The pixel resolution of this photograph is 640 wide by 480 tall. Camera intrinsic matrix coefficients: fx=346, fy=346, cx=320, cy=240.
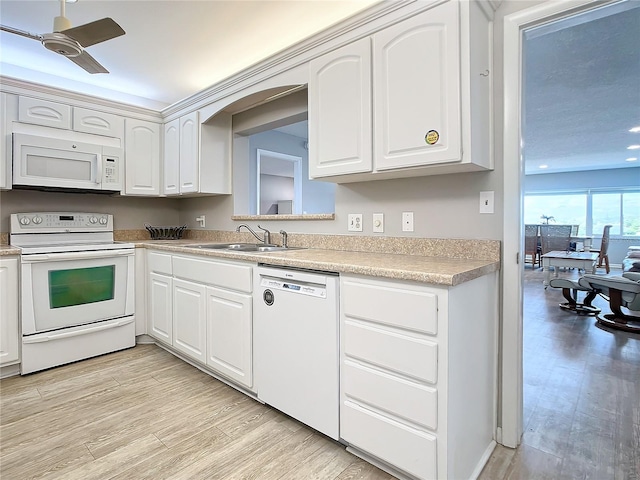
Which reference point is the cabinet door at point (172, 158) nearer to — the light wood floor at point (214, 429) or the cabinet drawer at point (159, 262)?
the cabinet drawer at point (159, 262)

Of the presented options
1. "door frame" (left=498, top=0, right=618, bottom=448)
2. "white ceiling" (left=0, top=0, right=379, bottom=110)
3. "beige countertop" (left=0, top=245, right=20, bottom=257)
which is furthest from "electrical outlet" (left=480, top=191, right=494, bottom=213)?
"beige countertop" (left=0, top=245, right=20, bottom=257)

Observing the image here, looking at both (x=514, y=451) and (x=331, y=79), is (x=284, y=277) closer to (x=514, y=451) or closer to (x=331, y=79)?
(x=331, y=79)

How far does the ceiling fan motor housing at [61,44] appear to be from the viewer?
1739mm

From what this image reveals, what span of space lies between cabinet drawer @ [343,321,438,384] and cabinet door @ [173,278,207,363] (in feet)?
4.07

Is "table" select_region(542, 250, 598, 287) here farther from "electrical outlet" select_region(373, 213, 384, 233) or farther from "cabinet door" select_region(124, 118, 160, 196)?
"cabinet door" select_region(124, 118, 160, 196)

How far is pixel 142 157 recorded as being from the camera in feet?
11.2

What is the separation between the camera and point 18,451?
1632 millimetres

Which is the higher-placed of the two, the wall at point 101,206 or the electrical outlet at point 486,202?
the wall at point 101,206

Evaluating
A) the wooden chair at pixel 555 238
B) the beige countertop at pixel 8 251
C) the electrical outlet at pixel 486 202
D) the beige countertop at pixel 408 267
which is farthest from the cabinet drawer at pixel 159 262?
the wooden chair at pixel 555 238

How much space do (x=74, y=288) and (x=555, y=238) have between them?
847 centimetres

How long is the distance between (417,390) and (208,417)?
4.01 ft

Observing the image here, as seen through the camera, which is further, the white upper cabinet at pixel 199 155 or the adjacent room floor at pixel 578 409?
the white upper cabinet at pixel 199 155

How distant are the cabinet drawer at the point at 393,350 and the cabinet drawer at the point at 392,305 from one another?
5 centimetres

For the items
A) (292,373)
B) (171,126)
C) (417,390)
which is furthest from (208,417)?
(171,126)
